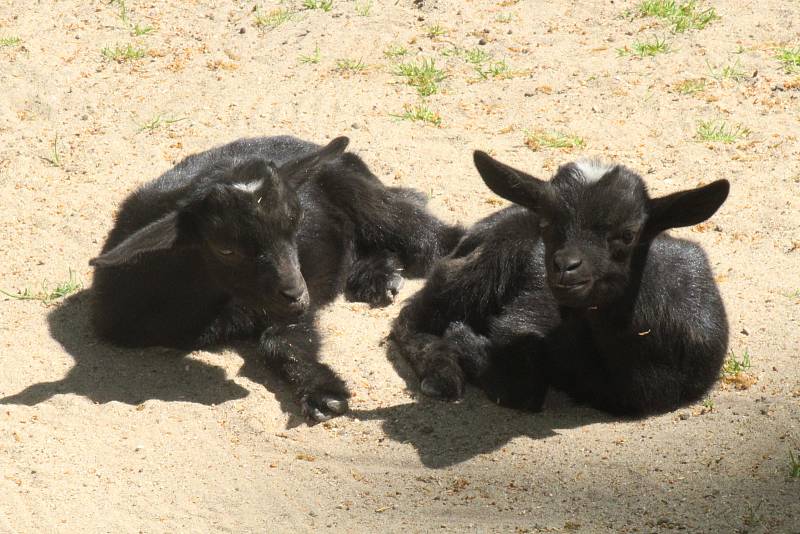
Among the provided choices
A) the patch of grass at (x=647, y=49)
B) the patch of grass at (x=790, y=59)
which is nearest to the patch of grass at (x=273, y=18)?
the patch of grass at (x=647, y=49)

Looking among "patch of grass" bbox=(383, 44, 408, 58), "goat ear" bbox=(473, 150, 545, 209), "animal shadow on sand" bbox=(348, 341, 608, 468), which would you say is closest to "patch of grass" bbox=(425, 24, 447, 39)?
"patch of grass" bbox=(383, 44, 408, 58)

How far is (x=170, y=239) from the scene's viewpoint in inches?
241

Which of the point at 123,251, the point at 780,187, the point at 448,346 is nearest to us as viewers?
the point at 123,251

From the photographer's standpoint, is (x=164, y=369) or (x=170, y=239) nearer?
(x=170, y=239)

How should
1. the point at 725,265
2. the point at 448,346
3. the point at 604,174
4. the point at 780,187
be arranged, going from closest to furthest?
the point at 604,174 → the point at 448,346 → the point at 725,265 → the point at 780,187

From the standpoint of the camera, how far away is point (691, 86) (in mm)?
9078

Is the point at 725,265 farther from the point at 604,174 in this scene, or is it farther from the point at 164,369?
the point at 164,369

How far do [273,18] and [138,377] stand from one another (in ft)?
16.7

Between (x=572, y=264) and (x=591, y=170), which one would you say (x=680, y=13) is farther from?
(x=572, y=264)

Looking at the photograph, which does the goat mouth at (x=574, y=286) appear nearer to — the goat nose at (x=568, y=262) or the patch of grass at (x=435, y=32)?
the goat nose at (x=568, y=262)

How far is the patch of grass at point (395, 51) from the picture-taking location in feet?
32.4

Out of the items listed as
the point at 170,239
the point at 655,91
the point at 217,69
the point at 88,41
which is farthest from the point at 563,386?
the point at 88,41

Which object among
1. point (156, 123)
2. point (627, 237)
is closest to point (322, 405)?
point (627, 237)

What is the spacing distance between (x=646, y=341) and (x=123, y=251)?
282cm
